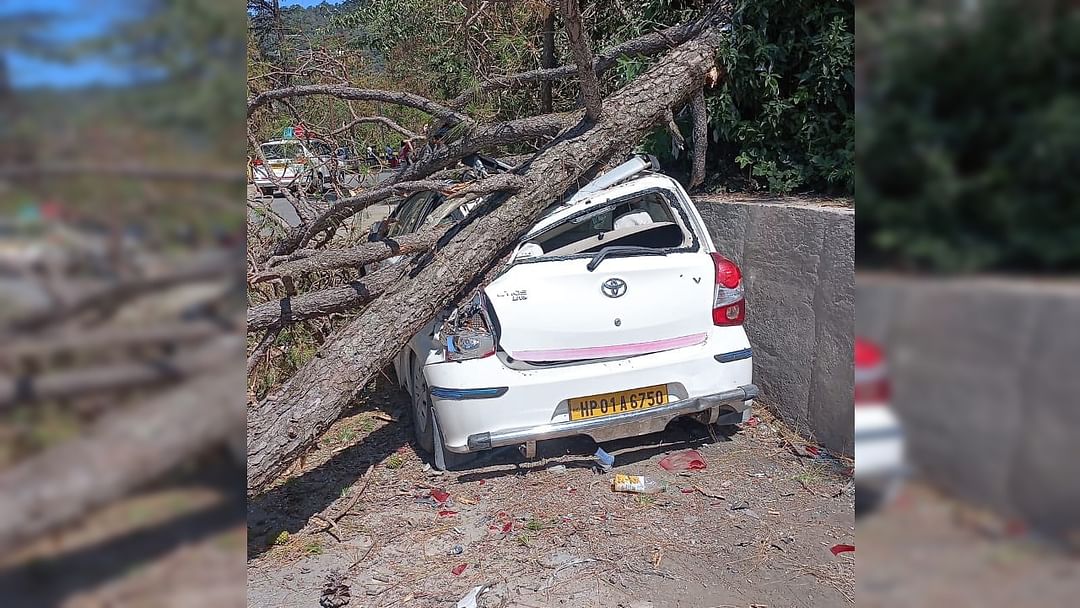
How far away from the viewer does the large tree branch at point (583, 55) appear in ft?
12.3

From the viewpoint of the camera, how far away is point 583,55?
4.13 meters

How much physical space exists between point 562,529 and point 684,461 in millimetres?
1079

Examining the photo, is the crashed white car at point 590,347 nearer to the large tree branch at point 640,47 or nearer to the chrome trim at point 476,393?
the chrome trim at point 476,393

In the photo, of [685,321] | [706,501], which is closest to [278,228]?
[685,321]

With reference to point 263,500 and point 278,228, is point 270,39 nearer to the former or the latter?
point 278,228

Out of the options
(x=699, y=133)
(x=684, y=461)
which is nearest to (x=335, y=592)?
A: (x=684, y=461)

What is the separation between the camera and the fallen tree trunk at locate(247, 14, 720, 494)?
11.7ft

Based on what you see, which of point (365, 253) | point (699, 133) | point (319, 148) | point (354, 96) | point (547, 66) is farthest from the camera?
point (547, 66)

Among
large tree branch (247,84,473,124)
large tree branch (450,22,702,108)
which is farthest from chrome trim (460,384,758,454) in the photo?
large tree branch (450,22,702,108)
